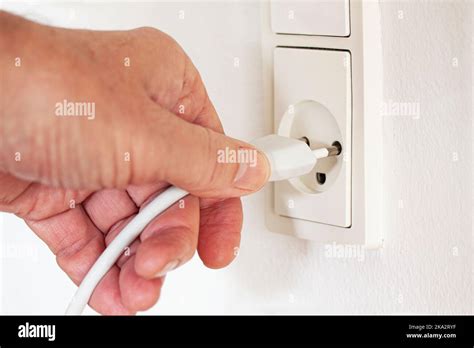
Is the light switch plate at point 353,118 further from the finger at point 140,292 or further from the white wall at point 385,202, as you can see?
the finger at point 140,292

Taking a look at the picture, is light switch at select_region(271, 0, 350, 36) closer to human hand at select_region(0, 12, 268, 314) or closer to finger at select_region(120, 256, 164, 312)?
human hand at select_region(0, 12, 268, 314)

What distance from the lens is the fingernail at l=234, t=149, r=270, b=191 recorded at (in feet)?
1.14

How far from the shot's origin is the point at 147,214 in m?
0.36

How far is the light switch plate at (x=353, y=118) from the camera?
38 cm

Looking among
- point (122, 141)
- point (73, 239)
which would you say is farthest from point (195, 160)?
point (73, 239)

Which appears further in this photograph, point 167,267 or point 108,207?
point 108,207

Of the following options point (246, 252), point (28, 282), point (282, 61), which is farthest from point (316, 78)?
point (28, 282)

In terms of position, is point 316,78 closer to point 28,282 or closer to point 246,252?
point 246,252

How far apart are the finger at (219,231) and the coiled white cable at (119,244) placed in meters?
0.05

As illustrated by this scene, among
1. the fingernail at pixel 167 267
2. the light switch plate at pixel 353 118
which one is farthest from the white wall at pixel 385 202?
the fingernail at pixel 167 267

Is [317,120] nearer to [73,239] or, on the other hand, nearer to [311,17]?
[311,17]

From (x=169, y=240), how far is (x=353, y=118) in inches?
4.8
